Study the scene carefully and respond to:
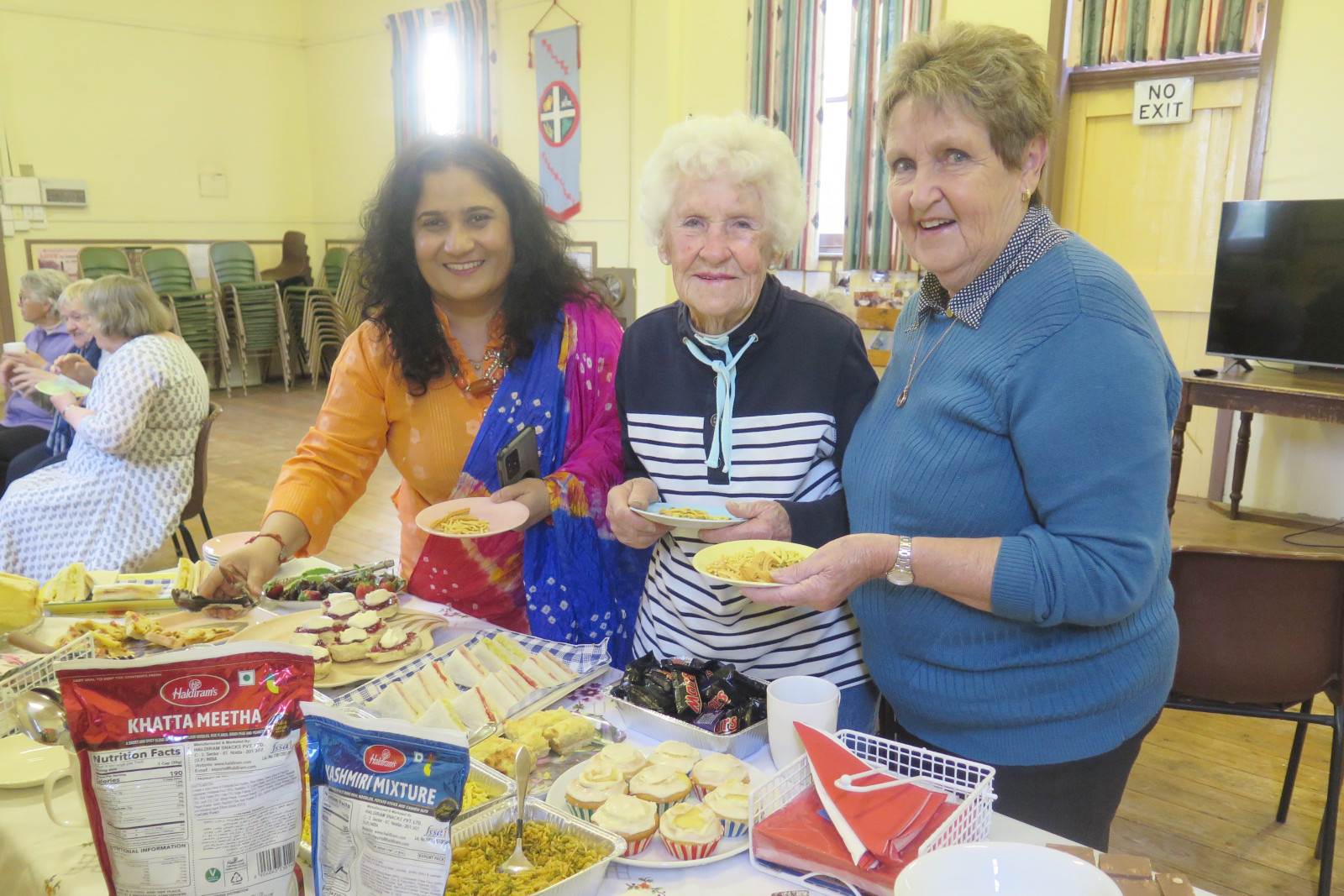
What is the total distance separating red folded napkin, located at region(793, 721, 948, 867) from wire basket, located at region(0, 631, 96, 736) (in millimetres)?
1136

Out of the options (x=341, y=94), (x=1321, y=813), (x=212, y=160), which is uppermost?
(x=341, y=94)

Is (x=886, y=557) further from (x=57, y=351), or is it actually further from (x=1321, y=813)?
(x=57, y=351)

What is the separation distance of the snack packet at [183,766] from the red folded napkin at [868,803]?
0.60m

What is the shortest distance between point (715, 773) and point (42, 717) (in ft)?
3.35

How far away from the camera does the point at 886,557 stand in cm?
127

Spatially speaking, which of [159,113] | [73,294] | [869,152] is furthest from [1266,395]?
[159,113]

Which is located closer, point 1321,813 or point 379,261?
point 379,261

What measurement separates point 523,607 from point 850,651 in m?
0.79

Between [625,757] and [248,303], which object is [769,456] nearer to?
[625,757]

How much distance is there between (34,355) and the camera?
15.4ft

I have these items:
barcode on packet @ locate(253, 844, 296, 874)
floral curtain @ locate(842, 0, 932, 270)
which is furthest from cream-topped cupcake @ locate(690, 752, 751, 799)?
floral curtain @ locate(842, 0, 932, 270)

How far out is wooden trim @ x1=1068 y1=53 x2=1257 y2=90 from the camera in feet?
16.9

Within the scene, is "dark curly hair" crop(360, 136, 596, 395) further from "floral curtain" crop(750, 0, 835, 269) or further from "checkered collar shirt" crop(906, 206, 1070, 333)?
"floral curtain" crop(750, 0, 835, 269)

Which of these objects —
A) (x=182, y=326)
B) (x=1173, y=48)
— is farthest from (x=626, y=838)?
(x=182, y=326)
